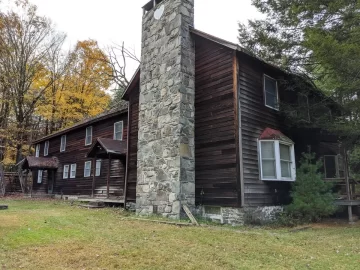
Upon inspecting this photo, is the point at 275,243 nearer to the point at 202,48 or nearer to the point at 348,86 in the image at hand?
the point at 348,86

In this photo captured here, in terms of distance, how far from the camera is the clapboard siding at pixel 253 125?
10695 millimetres

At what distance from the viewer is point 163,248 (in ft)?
20.7

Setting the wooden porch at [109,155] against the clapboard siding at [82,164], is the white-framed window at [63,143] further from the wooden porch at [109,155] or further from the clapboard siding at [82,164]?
the wooden porch at [109,155]

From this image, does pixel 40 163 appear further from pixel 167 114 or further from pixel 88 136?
pixel 167 114

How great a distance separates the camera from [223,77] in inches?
446

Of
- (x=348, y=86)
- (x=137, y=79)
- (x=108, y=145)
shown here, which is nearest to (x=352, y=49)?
(x=348, y=86)

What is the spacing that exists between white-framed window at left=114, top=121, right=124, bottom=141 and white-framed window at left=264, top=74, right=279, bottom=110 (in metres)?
9.45

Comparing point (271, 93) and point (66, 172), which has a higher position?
point (271, 93)

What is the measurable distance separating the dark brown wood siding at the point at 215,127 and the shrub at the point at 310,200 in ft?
8.46

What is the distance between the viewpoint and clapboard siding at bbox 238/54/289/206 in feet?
35.1

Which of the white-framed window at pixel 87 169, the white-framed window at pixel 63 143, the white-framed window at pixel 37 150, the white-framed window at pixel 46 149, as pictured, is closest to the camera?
the white-framed window at pixel 87 169

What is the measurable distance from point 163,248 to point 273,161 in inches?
255

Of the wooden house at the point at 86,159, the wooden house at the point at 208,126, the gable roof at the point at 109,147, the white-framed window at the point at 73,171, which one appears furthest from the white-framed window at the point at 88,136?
the wooden house at the point at 208,126

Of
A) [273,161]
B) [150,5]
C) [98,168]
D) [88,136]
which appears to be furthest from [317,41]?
[88,136]
